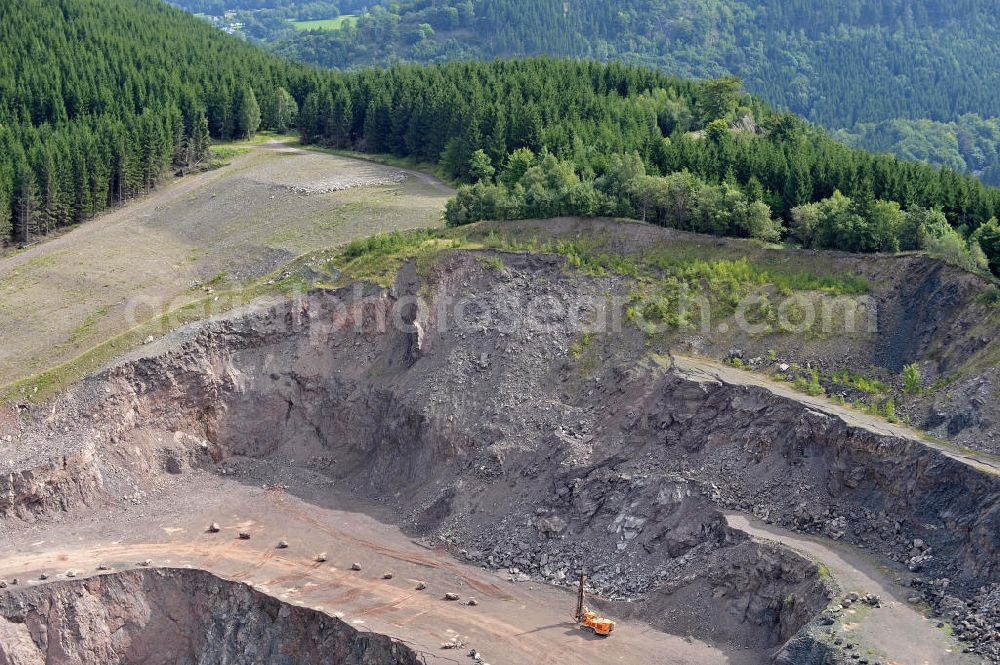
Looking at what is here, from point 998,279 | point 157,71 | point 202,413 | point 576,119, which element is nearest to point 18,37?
point 157,71

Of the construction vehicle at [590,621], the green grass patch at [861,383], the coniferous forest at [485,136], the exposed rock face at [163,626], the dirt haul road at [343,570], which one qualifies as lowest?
the exposed rock face at [163,626]

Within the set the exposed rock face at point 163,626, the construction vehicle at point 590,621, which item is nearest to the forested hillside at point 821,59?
the construction vehicle at point 590,621

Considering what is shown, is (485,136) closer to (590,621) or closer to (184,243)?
(184,243)

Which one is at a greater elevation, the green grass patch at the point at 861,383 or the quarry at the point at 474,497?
the green grass patch at the point at 861,383

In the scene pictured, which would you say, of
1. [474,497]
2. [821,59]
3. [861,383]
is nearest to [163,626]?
[474,497]

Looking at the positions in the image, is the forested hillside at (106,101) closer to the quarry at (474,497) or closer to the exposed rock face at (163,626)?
the quarry at (474,497)

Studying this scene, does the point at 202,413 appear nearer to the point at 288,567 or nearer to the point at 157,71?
the point at 288,567

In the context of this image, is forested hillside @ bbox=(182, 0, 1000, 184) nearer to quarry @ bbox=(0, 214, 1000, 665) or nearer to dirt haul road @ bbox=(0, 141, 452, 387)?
dirt haul road @ bbox=(0, 141, 452, 387)
